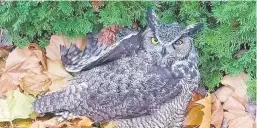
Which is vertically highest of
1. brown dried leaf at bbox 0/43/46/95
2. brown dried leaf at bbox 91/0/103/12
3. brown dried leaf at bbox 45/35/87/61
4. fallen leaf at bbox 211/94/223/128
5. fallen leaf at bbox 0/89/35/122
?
brown dried leaf at bbox 91/0/103/12

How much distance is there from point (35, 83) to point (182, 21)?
0.81 metres

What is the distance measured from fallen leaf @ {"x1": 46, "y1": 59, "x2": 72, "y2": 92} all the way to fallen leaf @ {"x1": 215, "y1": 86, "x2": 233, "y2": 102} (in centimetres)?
76

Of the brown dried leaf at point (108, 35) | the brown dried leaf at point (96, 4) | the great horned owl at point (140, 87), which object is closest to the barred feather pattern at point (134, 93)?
the great horned owl at point (140, 87)

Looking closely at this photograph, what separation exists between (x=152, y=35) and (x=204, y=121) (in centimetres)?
49

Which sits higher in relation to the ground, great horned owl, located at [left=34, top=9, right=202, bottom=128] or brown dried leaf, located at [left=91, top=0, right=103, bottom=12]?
brown dried leaf, located at [left=91, top=0, right=103, bottom=12]

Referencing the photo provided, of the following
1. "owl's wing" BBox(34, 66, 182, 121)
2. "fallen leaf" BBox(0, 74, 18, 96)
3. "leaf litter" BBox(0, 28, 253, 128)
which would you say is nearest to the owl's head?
"owl's wing" BBox(34, 66, 182, 121)

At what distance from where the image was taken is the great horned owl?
110 inches

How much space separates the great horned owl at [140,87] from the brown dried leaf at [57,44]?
0.53 ft

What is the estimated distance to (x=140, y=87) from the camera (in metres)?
2.80

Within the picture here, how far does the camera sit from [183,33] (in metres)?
2.70

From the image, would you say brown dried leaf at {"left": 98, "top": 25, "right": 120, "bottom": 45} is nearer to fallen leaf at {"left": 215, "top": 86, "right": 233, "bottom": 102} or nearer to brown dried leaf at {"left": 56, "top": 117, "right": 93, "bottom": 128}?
brown dried leaf at {"left": 56, "top": 117, "right": 93, "bottom": 128}

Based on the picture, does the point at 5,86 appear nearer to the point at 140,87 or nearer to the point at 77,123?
the point at 77,123

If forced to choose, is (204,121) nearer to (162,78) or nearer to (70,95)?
(162,78)

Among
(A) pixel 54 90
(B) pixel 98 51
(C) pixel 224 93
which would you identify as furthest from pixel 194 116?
(A) pixel 54 90
